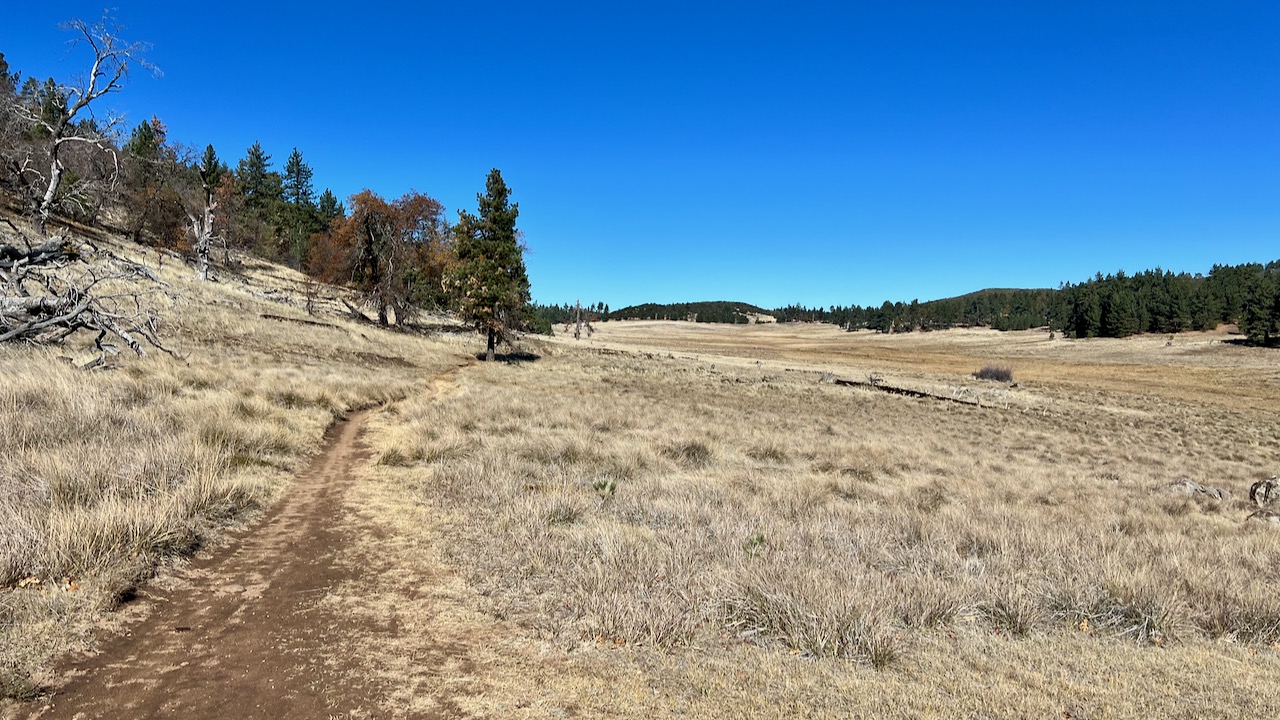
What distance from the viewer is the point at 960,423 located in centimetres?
2698

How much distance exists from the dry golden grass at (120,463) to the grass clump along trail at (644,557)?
0.12 ft

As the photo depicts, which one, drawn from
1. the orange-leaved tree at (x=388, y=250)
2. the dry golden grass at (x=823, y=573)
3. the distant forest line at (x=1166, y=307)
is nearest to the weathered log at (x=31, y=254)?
the dry golden grass at (x=823, y=573)

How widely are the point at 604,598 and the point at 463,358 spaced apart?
3415 centimetres

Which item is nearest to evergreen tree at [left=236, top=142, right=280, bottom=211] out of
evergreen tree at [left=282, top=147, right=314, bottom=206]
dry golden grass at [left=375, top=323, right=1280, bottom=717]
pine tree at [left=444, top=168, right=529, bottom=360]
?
evergreen tree at [left=282, top=147, right=314, bottom=206]

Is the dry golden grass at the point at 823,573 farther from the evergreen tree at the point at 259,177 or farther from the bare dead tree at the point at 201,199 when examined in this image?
the evergreen tree at the point at 259,177

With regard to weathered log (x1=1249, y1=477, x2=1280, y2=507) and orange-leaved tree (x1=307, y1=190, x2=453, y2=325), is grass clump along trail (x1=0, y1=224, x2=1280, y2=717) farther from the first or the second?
orange-leaved tree (x1=307, y1=190, x2=453, y2=325)

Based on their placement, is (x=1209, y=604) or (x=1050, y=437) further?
(x=1050, y=437)

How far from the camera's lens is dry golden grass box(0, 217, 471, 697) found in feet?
13.9

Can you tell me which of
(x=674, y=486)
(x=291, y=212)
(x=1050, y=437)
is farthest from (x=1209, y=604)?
(x=291, y=212)

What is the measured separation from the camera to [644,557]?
5.75 meters

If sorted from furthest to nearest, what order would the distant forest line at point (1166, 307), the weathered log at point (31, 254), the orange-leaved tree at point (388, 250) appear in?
the distant forest line at point (1166, 307), the orange-leaved tree at point (388, 250), the weathered log at point (31, 254)

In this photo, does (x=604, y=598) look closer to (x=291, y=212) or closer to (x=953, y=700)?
(x=953, y=700)

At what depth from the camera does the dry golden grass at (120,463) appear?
4227 millimetres

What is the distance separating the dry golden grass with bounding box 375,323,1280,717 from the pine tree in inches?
753
